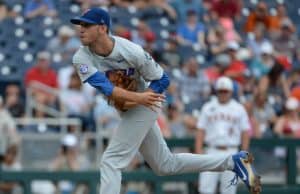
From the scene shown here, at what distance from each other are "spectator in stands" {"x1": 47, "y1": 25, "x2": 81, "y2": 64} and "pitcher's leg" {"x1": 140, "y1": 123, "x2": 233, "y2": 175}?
6161 millimetres

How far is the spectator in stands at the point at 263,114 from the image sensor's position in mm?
14422

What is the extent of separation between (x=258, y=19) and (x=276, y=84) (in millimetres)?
1859

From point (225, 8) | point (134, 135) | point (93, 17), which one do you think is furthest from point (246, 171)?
point (225, 8)

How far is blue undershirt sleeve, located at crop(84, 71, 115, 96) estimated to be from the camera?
8.02 meters

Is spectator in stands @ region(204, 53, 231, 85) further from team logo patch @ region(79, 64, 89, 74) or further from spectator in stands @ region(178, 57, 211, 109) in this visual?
team logo patch @ region(79, 64, 89, 74)

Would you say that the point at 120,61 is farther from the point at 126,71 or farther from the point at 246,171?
the point at 246,171

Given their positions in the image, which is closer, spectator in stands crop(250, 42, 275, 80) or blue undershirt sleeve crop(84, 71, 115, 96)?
blue undershirt sleeve crop(84, 71, 115, 96)

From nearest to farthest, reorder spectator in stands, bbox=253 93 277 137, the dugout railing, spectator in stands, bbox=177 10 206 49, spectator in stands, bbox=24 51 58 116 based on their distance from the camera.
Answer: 1. the dugout railing
2. spectator in stands, bbox=24 51 58 116
3. spectator in stands, bbox=253 93 277 137
4. spectator in stands, bbox=177 10 206 49

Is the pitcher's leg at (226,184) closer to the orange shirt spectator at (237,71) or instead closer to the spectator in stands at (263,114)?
the spectator in stands at (263,114)

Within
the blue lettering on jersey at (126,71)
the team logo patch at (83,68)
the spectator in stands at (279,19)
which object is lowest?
the blue lettering on jersey at (126,71)

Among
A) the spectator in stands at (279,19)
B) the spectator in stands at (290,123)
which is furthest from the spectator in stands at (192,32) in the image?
the spectator in stands at (290,123)

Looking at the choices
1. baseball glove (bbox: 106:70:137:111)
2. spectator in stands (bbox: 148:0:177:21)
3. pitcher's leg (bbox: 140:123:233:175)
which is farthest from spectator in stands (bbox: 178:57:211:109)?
baseball glove (bbox: 106:70:137:111)

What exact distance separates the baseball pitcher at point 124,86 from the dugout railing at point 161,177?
3228 millimetres

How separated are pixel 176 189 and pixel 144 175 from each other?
3.46 ft
